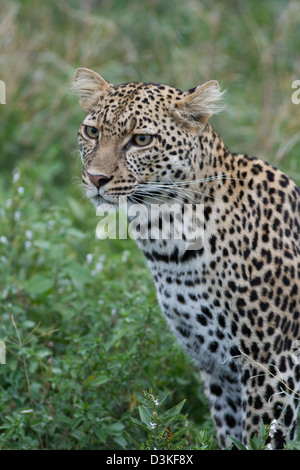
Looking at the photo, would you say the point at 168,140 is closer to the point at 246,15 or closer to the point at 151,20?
the point at 151,20

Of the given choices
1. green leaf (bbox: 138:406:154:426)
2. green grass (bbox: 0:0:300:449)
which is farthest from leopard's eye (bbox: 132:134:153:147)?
green leaf (bbox: 138:406:154:426)

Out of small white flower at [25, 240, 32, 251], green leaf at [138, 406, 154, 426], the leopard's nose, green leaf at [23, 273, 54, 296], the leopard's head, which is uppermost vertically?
the leopard's head

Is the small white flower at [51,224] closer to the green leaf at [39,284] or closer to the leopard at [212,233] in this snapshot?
the green leaf at [39,284]

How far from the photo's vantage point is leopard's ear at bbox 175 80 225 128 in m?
4.98

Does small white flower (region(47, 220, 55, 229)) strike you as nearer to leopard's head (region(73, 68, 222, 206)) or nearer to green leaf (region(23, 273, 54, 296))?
green leaf (region(23, 273, 54, 296))

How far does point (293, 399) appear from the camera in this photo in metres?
5.03

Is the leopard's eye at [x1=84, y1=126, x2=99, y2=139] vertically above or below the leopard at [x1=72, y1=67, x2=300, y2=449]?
above

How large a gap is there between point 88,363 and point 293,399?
4.91 feet

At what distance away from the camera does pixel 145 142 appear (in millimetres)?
4953

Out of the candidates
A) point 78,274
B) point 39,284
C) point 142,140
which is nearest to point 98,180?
point 142,140

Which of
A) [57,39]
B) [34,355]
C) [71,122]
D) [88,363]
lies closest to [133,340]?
[88,363]

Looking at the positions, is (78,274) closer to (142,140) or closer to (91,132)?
(91,132)

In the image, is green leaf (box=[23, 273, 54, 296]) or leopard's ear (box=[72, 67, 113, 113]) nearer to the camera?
leopard's ear (box=[72, 67, 113, 113])

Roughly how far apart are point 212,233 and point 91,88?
1.40 m
